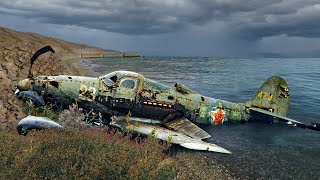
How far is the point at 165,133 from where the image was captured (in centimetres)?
1253

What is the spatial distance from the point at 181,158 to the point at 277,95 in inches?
376

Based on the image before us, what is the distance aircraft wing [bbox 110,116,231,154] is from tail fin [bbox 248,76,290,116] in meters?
6.95

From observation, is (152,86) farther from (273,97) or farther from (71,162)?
(273,97)

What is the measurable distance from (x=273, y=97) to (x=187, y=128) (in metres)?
7.20

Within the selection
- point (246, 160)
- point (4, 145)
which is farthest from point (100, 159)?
point (246, 160)

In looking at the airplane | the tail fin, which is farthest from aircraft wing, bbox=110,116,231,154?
the tail fin

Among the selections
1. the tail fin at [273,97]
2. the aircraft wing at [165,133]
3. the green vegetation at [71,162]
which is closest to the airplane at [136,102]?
the aircraft wing at [165,133]

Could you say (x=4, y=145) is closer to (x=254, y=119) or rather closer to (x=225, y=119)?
(x=225, y=119)

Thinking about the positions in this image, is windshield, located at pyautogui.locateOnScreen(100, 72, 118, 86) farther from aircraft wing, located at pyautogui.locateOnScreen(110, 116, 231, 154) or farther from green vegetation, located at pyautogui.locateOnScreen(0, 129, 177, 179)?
green vegetation, located at pyautogui.locateOnScreen(0, 129, 177, 179)

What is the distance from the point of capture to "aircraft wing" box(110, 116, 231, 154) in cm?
1134

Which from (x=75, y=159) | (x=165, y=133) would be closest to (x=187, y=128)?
(x=165, y=133)

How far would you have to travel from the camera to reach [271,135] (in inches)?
615

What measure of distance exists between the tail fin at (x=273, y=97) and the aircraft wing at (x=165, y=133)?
6953 millimetres

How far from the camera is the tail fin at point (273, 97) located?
17.6m
